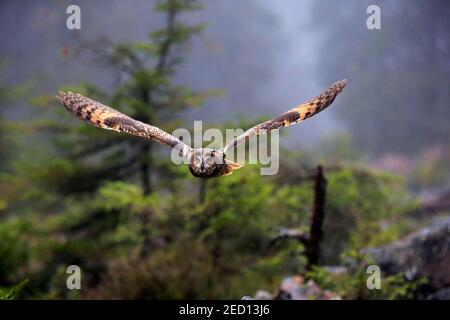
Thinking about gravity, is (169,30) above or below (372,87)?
below

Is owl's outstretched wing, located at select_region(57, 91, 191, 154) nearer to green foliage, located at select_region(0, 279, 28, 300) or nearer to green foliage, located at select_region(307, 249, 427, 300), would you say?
green foliage, located at select_region(0, 279, 28, 300)

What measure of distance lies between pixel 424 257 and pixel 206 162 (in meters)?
3.72

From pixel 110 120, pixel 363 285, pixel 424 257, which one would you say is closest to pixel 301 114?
pixel 110 120

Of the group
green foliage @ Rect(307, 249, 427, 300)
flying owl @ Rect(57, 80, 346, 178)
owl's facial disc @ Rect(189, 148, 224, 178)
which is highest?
flying owl @ Rect(57, 80, 346, 178)

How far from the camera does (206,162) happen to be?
9.74 ft

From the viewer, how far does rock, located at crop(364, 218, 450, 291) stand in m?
4.75

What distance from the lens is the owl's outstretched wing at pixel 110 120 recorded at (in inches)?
126

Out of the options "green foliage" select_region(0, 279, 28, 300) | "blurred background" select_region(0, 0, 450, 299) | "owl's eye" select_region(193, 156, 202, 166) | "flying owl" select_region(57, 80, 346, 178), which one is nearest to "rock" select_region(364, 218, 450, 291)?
"blurred background" select_region(0, 0, 450, 299)

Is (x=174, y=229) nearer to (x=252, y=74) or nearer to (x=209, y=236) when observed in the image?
(x=209, y=236)

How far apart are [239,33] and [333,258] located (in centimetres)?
3223

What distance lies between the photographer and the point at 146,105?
723 centimetres

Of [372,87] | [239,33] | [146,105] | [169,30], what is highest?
[239,33]

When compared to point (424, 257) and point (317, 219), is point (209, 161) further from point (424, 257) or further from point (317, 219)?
point (424, 257)
